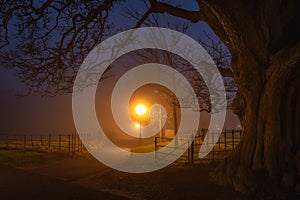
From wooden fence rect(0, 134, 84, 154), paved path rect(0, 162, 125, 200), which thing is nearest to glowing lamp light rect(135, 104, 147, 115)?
wooden fence rect(0, 134, 84, 154)

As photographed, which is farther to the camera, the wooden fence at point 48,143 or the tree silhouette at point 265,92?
the wooden fence at point 48,143

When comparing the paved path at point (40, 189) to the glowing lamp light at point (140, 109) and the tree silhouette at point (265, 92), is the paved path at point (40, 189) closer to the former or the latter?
the tree silhouette at point (265, 92)

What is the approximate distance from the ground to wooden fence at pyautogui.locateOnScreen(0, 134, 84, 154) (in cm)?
632

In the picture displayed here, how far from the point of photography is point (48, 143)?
2222 cm

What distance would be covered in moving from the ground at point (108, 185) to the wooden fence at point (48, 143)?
20.7ft

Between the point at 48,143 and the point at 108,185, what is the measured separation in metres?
14.7

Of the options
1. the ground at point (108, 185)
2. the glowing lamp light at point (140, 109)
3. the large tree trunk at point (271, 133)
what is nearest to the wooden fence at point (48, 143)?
the glowing lamp light at point (140, 109)

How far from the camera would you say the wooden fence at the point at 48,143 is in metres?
18.6

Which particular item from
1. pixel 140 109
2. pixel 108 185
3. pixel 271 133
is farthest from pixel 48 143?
pixel 271 133

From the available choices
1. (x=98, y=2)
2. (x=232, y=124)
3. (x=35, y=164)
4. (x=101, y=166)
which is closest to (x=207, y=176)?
(x=101, y=166)

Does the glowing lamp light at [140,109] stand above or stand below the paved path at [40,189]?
above

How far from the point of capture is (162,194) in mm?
7492

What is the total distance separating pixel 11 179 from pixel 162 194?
514cm

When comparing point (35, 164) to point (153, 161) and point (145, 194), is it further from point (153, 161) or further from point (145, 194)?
point (145, 194)
